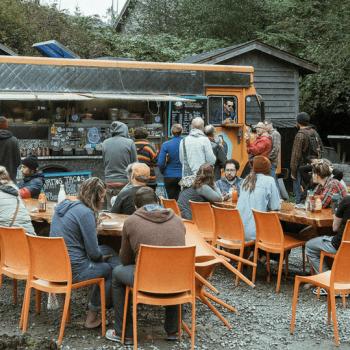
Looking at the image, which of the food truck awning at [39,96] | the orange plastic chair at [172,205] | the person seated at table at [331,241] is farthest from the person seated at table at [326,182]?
the food truck awning at [39,96]

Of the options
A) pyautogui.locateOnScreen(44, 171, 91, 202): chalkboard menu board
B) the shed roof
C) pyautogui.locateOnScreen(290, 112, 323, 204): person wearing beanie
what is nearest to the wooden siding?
the shed roof

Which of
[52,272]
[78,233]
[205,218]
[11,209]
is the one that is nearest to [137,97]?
[205,218]

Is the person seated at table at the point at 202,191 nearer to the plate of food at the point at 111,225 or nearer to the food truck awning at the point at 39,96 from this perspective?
the plate of food at the point at 111,225

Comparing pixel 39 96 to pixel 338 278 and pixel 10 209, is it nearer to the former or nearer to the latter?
pixel 10 209

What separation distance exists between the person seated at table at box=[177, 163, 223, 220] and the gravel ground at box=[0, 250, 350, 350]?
1.58 m

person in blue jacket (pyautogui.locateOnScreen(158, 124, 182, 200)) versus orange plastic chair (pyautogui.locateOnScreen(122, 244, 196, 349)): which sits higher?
person in blue jacket (pyautogui.locateOnScreen(158, 124, 182, 200))

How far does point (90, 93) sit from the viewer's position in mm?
12281

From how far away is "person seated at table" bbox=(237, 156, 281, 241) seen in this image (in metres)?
7.72

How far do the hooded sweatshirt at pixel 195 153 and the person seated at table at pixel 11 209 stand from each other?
156 inches

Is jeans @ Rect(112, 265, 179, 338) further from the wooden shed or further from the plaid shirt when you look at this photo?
the wooden shed

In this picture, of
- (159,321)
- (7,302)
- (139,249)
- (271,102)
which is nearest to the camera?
(139,249)


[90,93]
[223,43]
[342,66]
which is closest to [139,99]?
[90,93]

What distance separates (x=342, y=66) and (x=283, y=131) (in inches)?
156

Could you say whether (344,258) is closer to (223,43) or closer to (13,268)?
(13,268)
